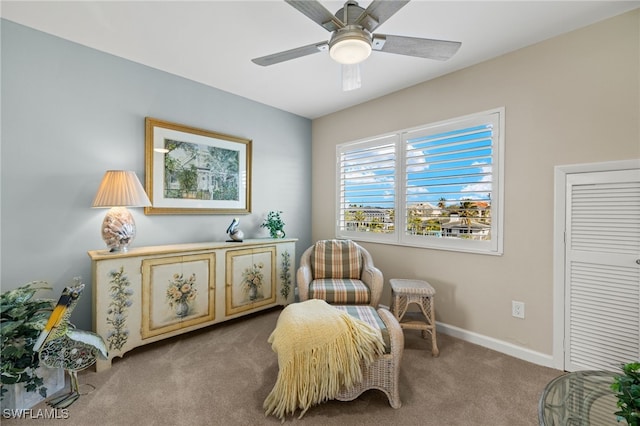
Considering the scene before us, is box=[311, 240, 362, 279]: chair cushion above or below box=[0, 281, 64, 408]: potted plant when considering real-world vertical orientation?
above

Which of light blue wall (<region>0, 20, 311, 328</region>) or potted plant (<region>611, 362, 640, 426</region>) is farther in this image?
light blue wall (<region>0, 20, 311, 328</region>)

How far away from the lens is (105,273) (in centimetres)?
206

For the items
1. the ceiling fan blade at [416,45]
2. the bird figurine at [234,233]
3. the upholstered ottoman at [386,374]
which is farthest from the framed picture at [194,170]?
the upholstered ottoman at [386,374]

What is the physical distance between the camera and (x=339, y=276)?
2.84 metres

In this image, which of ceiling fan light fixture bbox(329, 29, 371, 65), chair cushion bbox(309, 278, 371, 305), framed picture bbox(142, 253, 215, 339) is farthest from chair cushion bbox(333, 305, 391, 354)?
ceiling fan light fixture bbox(329, 29, 371, 65)

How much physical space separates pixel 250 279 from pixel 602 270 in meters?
2.98

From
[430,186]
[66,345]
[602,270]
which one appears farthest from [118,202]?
[602,270]

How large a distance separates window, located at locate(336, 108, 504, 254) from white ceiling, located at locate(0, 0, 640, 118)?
647 mm

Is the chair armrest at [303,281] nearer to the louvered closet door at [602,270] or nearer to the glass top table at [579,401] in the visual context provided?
the glass top table at [579,401]

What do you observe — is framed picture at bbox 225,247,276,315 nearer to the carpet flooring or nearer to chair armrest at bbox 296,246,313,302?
the carpet flooring

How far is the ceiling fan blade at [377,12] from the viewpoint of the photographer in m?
1.28

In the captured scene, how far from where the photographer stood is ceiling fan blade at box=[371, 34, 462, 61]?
1.57 m

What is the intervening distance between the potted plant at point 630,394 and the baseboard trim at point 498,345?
1438 mm

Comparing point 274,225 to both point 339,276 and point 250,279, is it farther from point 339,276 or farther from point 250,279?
point 339,276
